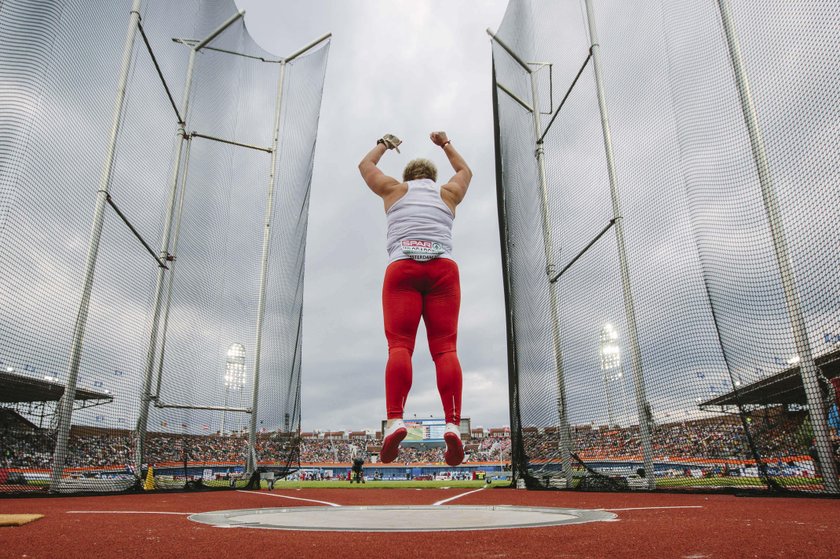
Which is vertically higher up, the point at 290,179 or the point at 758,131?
the point at 290,179

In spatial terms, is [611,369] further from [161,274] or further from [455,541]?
[161,274]

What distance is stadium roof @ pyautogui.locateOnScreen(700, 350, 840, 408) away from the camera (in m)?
3.54

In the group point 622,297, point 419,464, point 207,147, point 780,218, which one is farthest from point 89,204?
point 419,464

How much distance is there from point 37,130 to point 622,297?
524cm

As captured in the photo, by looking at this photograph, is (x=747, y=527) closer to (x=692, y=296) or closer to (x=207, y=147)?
(x=692, y=296)

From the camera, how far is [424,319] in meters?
2.72

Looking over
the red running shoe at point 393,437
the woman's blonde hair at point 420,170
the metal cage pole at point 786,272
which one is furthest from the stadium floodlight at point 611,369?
the red running shoe at point 393,437

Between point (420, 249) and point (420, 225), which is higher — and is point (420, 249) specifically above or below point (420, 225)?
below

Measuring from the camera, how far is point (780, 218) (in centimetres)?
338

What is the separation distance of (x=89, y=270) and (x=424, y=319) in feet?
11.6

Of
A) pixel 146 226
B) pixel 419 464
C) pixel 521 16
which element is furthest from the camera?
pixel 419 464

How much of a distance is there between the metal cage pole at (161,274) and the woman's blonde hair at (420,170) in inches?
174

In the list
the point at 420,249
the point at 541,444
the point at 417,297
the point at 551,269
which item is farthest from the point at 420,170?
the point at 541,444

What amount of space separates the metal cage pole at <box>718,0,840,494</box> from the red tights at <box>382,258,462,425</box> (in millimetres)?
2349
